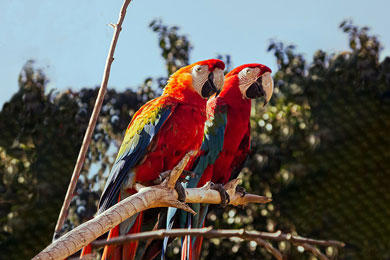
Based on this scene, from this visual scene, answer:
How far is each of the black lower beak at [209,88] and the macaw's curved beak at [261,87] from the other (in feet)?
0.70

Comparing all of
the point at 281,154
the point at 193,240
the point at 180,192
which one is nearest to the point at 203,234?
the point at 180,192

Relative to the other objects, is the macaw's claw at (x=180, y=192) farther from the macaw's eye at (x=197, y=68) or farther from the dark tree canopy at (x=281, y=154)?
the dark tree canopy at (x=281, y=154)

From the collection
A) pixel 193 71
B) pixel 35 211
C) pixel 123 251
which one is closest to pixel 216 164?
pixel 193 71

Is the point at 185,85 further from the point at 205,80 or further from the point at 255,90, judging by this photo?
the point at 255,90

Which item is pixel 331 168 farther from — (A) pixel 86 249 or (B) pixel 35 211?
(A) pixel 86 249

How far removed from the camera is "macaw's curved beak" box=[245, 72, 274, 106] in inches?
68.0

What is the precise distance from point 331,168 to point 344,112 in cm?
26

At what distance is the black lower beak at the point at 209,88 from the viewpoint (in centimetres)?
151

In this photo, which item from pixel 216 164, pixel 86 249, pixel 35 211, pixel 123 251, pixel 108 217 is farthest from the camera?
pixel 35 211

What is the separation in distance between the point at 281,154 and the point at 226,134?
76 cm

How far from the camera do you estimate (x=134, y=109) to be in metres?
2.54

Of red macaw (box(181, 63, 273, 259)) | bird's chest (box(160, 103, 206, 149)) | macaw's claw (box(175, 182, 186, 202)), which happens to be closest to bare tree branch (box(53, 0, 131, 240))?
macaw's claw (box(175, 182, 186, 202))

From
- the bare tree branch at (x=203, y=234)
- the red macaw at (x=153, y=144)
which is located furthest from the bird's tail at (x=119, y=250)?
the bare tree branch at (x=203, y=234)

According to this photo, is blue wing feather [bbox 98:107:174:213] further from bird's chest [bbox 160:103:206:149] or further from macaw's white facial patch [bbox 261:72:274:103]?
macaw's white facial patch [bbox 261:72:274:103]
